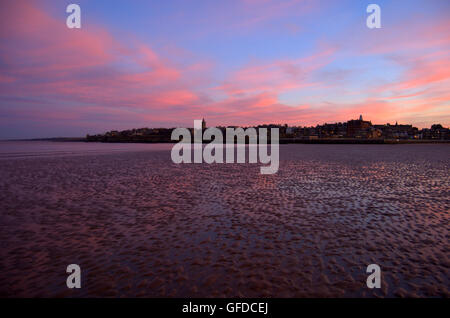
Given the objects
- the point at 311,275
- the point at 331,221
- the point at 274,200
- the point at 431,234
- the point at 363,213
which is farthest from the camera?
the point at 274,200

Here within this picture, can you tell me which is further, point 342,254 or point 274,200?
point 274,200

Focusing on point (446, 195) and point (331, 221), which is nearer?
point (331, 221)

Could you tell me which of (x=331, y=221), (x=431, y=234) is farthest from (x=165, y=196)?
(x=431, y=234)

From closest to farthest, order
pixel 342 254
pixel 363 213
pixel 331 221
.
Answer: pixel 342 254, pixel 331 221, pixel 363 213

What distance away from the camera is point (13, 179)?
2373cm

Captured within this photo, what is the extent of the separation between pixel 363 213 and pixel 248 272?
9.02 m

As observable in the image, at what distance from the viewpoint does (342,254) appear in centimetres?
826

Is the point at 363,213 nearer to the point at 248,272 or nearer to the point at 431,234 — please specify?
the point at 431,234
